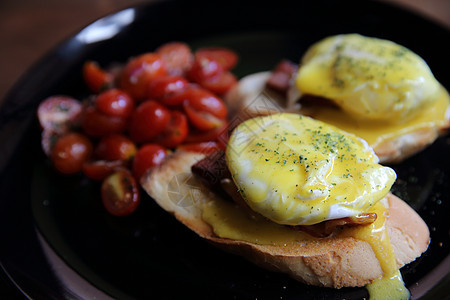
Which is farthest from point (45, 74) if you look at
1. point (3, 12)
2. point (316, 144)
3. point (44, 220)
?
point (316, 144)

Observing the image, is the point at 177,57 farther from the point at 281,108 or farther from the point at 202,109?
the point at 281,108

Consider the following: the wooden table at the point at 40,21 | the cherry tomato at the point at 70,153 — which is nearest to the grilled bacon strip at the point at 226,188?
the cherry tomato at the point at 70,153

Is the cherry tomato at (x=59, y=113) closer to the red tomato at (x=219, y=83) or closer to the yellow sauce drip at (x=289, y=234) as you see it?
the red tomato at (x=219, y=83)

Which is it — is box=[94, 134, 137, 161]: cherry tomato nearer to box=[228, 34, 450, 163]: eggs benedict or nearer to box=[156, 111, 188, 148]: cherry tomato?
box=[156, 111, 188, 148]: cherry tomato

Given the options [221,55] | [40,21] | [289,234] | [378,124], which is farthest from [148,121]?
[40,21]

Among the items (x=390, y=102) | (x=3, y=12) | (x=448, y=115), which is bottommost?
(x=448, y=115)

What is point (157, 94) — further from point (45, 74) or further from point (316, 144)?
point (316, 144)
